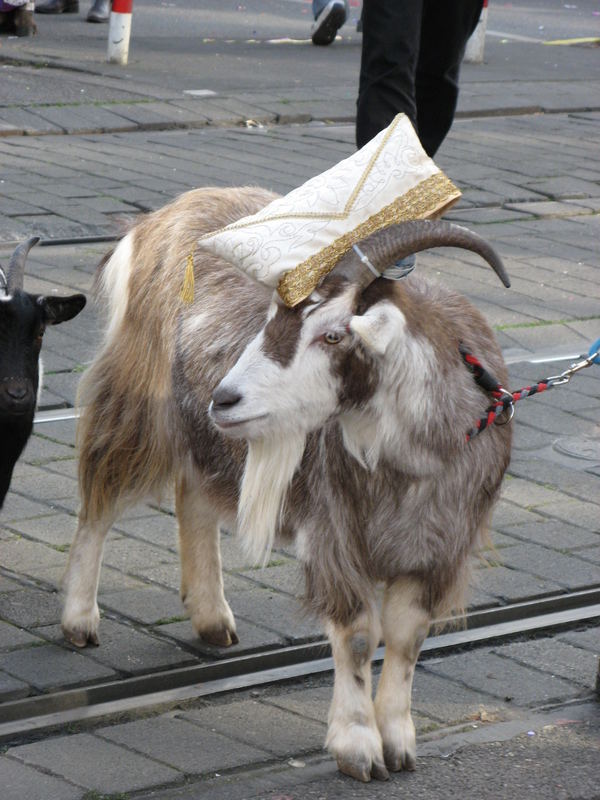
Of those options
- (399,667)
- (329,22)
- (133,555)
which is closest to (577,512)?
(133,555)

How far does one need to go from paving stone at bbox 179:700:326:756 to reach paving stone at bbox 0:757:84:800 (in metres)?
0.51

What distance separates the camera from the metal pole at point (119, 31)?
1283 cm

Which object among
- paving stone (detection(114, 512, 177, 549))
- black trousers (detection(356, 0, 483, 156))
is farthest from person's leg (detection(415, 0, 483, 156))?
paving stone (detection(114, 512, 177, 549))

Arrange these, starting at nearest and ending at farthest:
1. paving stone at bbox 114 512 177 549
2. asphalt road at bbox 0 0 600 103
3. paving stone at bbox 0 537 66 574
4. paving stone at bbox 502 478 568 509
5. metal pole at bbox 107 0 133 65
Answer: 1. paving stone at bbox 0 537 66 574
2. paving stone at bbox 114 512 177 549
3. paving stone at bbox 502 478 568 509
4. asphalt road at bbox 0 0 600 103
5. metal pole at bbox 107 0 133 65

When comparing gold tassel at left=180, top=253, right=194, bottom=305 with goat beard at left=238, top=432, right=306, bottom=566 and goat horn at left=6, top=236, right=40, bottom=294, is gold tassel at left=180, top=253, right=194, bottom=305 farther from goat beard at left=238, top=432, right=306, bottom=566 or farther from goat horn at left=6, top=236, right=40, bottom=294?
goat horn at left=6, top=236, right=40, bottom=294

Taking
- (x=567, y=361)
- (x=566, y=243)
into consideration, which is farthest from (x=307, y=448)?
(x=566, y=243)

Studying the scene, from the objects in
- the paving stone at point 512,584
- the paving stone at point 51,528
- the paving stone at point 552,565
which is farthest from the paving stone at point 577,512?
the paving stone at point 51,528

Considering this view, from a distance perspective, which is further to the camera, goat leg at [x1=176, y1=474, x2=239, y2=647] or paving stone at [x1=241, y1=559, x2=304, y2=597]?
paving stone at [x1=241, y1=559, x2=304, y2=597]

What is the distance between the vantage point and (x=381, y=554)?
3584 millimetres

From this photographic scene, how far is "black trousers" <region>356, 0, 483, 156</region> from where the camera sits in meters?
5.79

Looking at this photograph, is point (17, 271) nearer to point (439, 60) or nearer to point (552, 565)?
point (552, 565)

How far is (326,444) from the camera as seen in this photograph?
11.7 ft

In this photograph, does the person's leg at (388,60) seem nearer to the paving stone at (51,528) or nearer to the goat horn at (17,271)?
the goat horn at (17,271)

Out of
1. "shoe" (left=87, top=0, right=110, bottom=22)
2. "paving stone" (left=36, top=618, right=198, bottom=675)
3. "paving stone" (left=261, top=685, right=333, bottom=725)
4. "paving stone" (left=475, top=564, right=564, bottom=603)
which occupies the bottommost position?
"paving stone" (left=261, top=685, right=333, bottom=725)
